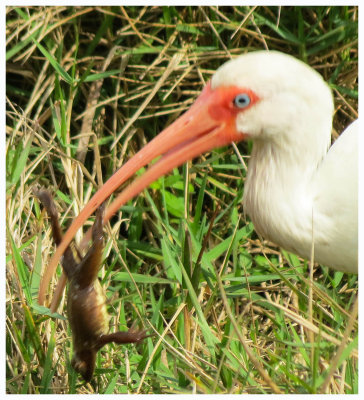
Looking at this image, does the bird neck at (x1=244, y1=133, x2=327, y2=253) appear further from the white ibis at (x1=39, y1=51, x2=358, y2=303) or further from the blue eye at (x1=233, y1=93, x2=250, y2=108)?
the blue eye at (x1=233, y1=93, x2=250, y2=108)

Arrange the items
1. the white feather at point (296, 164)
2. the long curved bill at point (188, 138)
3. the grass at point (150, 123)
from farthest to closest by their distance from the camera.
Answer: the grass at point (150, 123) → the long curved bill at point (188, 138) → the white feather at point (296, 164)

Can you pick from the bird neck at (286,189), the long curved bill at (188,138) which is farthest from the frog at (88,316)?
the bird neck at (286,189)

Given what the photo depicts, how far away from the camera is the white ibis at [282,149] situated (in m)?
2.58

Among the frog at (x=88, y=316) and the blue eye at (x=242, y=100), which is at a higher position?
the blue eye at (x=242, y=100)

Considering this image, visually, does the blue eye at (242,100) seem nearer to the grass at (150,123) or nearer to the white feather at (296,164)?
the white feather at (296,164)

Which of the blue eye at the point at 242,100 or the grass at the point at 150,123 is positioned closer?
the blue eye at the point at 242,100

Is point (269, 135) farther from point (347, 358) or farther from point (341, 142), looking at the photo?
point (347, 358)

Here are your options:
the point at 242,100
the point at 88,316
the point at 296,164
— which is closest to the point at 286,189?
the point at 296,164

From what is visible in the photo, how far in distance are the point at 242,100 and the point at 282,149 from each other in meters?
0.20

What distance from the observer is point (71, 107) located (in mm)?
3836

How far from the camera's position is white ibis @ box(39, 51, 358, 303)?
2584 millimetres

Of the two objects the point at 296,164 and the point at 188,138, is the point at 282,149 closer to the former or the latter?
the point at 296,164

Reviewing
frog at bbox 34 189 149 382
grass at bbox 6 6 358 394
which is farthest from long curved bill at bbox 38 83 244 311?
grass at bbox 6 6 358 394
